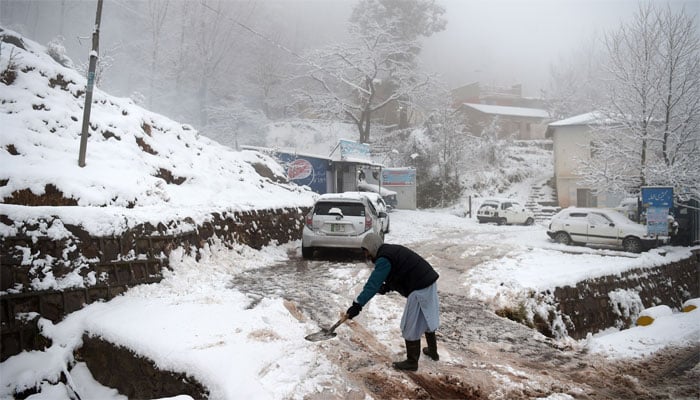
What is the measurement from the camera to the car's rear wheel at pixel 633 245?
14539 millimetres

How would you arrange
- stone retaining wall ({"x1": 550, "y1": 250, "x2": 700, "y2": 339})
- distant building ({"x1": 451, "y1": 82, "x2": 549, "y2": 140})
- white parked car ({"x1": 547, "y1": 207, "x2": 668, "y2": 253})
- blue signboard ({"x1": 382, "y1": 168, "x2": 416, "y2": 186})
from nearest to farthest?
1. stone retaining wall ({"x1": 550, "y1": 250, "x2": 700, "y2": 339})
2. white parked car ({"x1": 547, "y1": 207, "x2": 668, "y2": 253})
3. blue signboard ({"x1": 382, "y1": 168, "x2": 416, "y2": 186})
4. distant building ({"x1": 451, "y1": 82, "x2": 549, "y2": 140})

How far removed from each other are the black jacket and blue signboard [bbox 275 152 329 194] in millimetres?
18265

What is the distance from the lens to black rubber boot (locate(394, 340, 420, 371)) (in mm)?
4242

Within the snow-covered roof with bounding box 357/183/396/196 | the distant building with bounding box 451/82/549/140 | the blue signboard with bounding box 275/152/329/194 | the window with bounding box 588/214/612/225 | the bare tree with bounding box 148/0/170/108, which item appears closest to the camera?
the window with bounding box 588/214/612/225

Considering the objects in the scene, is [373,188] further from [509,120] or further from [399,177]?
[509,120]

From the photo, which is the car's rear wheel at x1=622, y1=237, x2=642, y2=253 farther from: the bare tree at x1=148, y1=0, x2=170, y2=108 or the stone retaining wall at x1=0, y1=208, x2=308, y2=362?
the bare tree at x1=148, y1=0, x2=170, y2=108

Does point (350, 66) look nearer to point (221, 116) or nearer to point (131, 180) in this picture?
point (221, 116)

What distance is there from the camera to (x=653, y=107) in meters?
16.8

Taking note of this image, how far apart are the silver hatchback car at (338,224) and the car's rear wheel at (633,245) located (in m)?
10.6

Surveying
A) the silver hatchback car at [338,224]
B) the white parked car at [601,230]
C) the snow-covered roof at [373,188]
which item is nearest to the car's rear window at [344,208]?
the silver hatchback car at [338,224]

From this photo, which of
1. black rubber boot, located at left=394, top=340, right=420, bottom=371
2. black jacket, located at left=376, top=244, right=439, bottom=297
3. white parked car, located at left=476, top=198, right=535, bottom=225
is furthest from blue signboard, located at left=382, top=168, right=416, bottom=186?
black rubber boot, located at left=394, top=340, right=420, bottom=371

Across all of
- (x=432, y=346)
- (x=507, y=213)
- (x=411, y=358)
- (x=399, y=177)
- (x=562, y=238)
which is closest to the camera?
(x=411, y=358)

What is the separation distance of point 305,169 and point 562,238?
13194 millimetres

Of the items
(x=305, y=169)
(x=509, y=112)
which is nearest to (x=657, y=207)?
(x=305, y=169)
